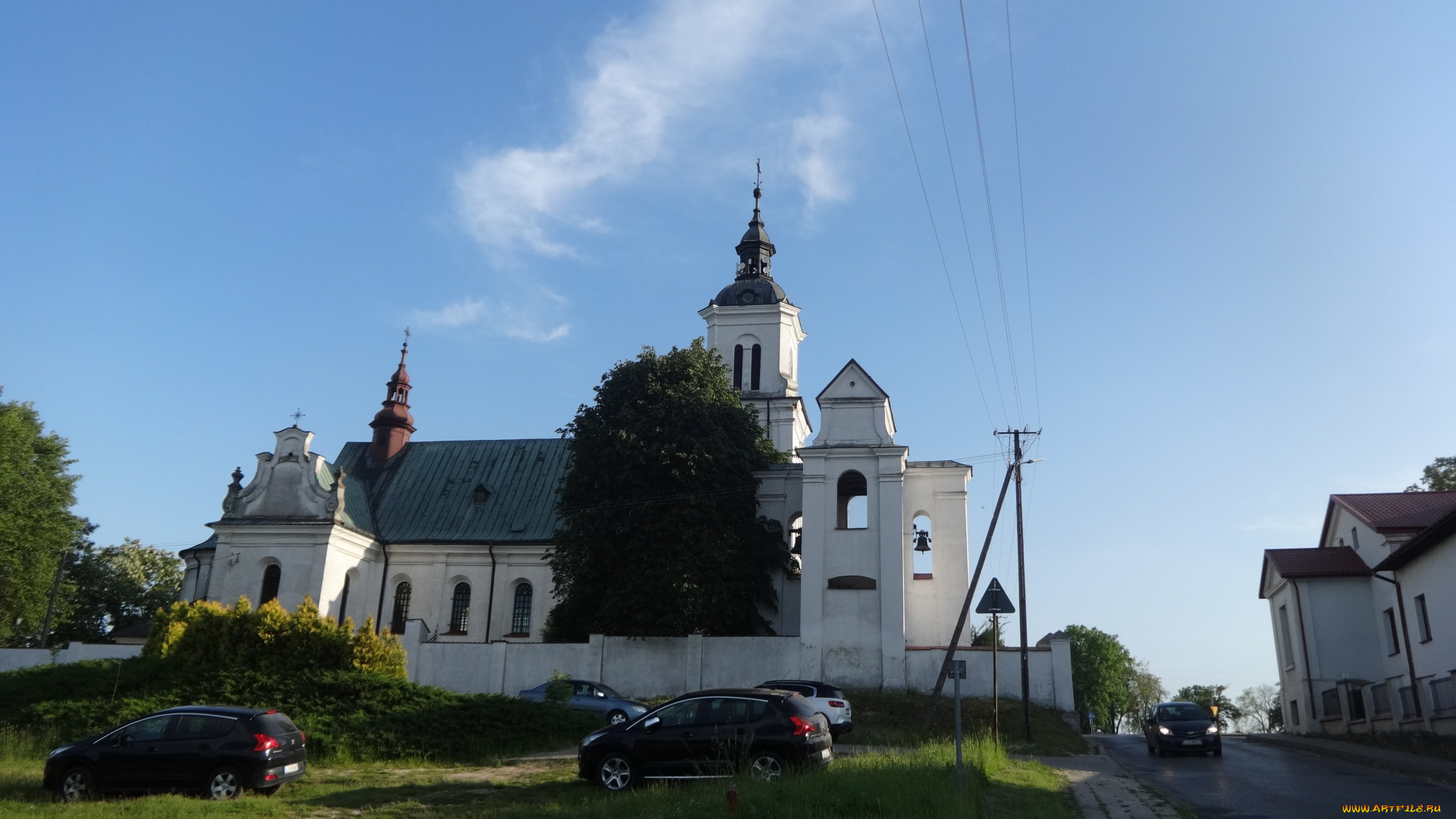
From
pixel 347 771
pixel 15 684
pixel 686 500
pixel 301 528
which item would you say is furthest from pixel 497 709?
pixel 301 528

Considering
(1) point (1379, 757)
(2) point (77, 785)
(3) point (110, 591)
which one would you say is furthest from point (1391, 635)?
(3) point (110, 591)

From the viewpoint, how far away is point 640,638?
112ft

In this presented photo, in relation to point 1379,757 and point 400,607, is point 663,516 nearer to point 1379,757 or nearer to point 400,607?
point 400,607

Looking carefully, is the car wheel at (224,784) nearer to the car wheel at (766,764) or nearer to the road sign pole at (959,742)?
the car wheel at (766,764)

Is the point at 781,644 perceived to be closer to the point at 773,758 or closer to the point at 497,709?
the point at 497,709

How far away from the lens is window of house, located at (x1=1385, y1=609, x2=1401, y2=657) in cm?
3123

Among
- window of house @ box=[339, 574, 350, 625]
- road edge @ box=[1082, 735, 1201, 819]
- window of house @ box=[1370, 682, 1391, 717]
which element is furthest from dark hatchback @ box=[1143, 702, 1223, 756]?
window of house @ box=[339, 574, 350, 625]

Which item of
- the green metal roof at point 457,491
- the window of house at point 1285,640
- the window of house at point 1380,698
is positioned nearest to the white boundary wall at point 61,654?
the green metal roof at point 457,491

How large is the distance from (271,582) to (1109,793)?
1355 inches

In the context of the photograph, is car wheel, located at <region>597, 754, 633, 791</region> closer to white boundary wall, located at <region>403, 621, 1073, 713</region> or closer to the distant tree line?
white boundary wall, located at <region>403, 621, 1073, 713</region>

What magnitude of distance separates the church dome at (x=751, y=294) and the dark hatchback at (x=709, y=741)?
35.7 m

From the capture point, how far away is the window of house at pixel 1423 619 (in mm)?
27781

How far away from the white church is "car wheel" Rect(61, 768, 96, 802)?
19.1 metres

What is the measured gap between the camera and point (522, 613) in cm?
4341
